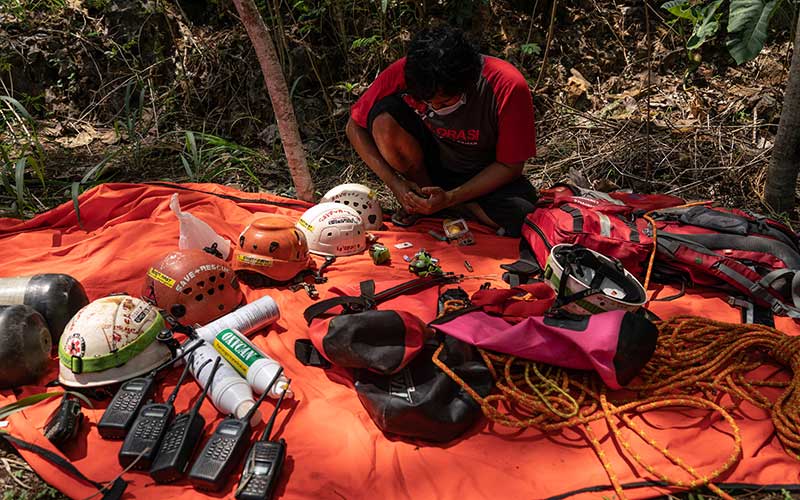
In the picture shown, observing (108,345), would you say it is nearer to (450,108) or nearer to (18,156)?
(450,108)

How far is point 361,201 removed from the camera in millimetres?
3430

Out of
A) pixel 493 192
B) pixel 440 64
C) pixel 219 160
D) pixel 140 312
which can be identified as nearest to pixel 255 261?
pixel 140 312

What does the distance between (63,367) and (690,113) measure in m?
5.01

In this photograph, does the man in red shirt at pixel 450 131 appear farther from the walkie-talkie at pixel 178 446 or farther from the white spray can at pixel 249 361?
the walkie-talkie at pixel 178 446

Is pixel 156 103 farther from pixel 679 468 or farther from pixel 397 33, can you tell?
pixel 679 468

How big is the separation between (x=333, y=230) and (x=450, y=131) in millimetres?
962

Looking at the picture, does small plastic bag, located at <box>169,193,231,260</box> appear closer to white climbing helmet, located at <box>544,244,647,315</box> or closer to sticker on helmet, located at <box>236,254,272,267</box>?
sticker on helmet, located at <box>236,254,272,267</box>

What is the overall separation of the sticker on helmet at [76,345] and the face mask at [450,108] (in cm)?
219

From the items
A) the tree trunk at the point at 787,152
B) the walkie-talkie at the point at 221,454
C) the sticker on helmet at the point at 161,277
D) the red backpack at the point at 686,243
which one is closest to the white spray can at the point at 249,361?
the walkie-talkie at the point at 221,454

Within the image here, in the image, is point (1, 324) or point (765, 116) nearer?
point (1, 324)

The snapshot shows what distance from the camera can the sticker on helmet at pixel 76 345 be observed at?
6.61 feet

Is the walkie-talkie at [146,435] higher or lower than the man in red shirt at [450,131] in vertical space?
lower

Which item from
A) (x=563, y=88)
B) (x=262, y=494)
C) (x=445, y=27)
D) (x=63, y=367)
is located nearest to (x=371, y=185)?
(x=445, y=27)

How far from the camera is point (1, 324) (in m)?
2.02
